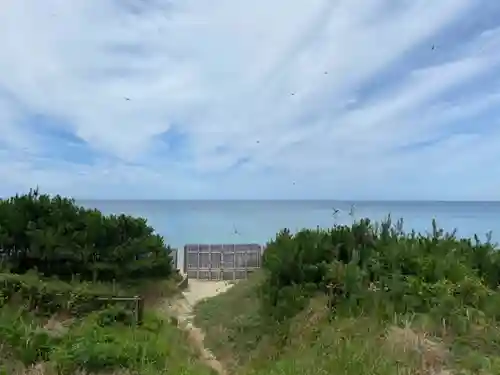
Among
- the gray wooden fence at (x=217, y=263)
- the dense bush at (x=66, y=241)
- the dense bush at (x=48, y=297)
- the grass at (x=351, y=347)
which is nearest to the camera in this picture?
the grass at (x=351, y=347)

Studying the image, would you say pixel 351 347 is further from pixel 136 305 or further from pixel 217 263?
pixel 217 263

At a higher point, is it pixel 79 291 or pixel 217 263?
pixel 217 263

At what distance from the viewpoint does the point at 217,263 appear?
51.0ft

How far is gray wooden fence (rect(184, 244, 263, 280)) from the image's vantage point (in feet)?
50.7

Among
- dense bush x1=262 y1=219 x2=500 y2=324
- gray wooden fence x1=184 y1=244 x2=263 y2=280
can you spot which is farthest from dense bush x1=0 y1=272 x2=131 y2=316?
gray wooden fence x1=184 y1=244 x2=263 y2=280

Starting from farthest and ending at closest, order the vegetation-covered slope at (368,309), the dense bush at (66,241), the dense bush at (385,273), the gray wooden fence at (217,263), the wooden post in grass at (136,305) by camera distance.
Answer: the gray wooden fence at (217,263) → the dense bush at (66,241) → the wooden post in grass at (136,305) → the dense bush at (385,273) → the vegetation-covered slope at (368,309)

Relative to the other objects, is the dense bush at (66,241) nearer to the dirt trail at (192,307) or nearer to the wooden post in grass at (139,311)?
the dirt trail at (192,307)

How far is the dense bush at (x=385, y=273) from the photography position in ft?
22.3

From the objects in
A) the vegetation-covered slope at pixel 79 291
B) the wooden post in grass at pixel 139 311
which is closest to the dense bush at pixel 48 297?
the vegetation-covered slope at pixel 79 291

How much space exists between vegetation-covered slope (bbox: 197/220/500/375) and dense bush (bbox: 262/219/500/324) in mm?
16

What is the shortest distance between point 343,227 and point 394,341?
3933 mm

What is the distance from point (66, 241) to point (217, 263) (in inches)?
233

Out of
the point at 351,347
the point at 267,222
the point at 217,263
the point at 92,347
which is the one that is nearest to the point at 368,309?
the point at 351,347

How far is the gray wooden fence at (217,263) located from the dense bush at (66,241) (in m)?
3.94
